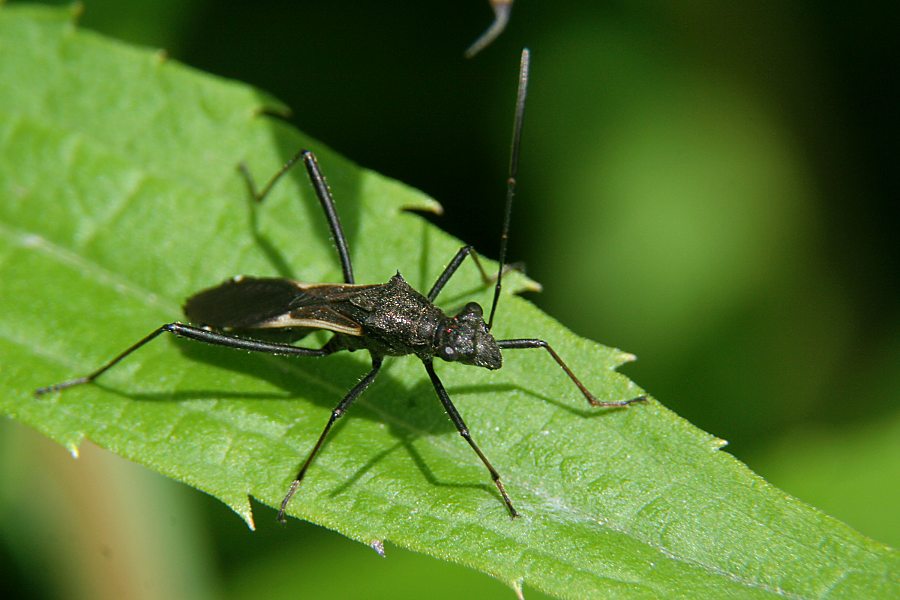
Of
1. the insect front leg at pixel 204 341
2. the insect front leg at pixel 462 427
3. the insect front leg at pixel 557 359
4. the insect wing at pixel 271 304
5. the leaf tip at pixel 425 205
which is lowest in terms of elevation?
the insect front leg at pixel 204 341

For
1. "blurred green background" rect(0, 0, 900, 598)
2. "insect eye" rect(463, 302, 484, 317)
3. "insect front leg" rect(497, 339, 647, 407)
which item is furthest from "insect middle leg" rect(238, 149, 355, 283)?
"blurred green background" rect(0, 0, 900, 598)

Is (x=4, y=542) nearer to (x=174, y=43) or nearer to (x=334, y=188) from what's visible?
(x=334, y=188)

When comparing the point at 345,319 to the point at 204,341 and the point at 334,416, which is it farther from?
the point at 204,341

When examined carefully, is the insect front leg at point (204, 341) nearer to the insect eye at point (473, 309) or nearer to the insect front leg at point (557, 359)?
the insect eye at point (473, 309)

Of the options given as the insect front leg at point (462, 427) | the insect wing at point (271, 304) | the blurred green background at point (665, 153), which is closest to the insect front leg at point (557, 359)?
the insect front leg at point (462, 427)

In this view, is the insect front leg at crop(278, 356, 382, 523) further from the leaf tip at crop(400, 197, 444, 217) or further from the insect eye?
the leaf tip at crop(400, 197, 444, 217)

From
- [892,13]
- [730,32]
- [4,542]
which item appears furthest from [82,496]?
[892,13]
